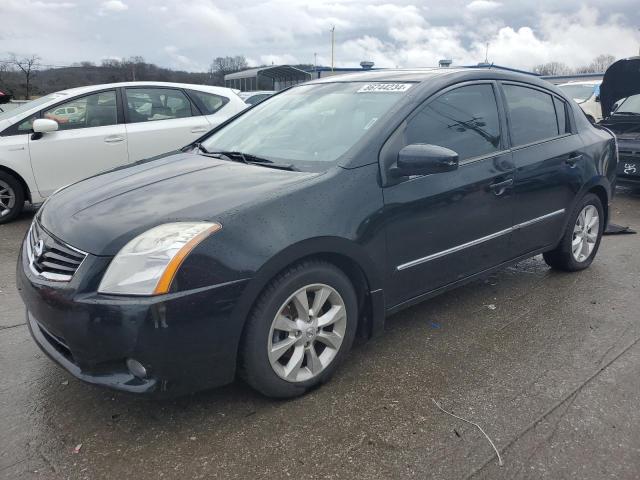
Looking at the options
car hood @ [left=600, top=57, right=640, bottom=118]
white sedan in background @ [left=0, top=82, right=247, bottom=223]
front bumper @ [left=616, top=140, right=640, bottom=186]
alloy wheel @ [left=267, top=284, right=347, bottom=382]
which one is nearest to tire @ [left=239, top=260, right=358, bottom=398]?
alloy wheel @ [left=267, top=284, right=347, bottom=382]

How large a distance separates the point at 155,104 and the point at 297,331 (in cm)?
515

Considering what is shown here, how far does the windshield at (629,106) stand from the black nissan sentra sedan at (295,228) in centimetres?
551

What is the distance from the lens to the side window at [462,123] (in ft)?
10.3

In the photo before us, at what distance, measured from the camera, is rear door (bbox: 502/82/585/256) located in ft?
12.2

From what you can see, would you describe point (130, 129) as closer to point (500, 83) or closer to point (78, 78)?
point (500, 83)

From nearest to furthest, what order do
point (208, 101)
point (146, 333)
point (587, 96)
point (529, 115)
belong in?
point (146, 333) < point (529, 115) < point (208, 101) < point (587, 96)

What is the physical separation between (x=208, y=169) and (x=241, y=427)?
1.40 metres

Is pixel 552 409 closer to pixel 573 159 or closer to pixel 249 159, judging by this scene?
pixel 249 159

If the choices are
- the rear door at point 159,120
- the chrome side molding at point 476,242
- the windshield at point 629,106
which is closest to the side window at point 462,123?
the chrome side molding at point 476,242

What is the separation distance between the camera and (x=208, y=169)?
3.02m

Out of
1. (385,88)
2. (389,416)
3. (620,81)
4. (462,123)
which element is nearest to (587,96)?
(620,81)

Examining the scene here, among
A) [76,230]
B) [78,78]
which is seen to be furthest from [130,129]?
[78,78]

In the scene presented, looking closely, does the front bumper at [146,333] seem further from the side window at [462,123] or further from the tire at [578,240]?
the tire at [578,240]

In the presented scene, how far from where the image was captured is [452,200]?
3182 millimetres
